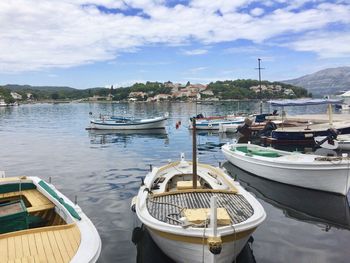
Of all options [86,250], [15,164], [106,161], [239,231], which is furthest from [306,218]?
[15,164]

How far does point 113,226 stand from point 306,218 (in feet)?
25.3

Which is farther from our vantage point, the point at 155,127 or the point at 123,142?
the point at 155,127

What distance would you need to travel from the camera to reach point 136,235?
1255cm

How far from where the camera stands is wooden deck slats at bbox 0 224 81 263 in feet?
23.6

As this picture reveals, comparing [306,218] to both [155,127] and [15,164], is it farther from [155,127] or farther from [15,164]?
[155,127]

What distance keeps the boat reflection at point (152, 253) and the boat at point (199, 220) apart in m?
0.72

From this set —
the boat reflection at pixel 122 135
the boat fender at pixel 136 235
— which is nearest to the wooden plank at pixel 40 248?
the boat fender at pixel 136 235

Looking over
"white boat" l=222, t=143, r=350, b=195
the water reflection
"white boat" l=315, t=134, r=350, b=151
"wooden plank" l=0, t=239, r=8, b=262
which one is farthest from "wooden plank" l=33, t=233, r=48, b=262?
the water reflection

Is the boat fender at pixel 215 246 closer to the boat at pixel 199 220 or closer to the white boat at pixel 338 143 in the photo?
the boat at pixel 199 220

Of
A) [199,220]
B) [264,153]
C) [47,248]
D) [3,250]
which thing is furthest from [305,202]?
[3,250]

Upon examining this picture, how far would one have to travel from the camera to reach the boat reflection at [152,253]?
34.7ft

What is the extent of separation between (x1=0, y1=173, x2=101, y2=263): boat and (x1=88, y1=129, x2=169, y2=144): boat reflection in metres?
26.9

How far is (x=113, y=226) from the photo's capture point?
44.1ft

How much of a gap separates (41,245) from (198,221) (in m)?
3.68
